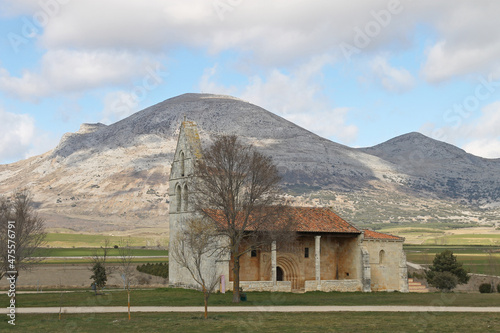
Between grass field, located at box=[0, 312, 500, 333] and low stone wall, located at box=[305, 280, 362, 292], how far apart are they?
18511 mm

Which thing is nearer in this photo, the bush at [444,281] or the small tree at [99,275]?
the small tree at [99,275]

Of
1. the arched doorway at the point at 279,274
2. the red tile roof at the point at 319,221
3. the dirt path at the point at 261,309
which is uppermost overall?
the red tile roof at the point at 319,221

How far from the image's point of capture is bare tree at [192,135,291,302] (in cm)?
4584

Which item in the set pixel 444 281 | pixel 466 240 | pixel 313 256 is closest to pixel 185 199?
pixel 313 256

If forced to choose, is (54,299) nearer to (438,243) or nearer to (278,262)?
(278,262)

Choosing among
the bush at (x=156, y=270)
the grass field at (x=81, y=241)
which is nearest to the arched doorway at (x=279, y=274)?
the bush at (x=156, y=270)

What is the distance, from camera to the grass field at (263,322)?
27500mm

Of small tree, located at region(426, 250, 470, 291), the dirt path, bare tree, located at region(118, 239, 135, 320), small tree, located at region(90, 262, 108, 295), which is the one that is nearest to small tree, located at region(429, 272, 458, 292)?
small tree, located at region(426, 250, 470, 291)

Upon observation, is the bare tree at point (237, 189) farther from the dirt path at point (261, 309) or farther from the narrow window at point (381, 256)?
the narrow window at point (381, 256)

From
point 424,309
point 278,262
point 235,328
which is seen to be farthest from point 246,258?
point 235,328

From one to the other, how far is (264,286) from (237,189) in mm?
9896

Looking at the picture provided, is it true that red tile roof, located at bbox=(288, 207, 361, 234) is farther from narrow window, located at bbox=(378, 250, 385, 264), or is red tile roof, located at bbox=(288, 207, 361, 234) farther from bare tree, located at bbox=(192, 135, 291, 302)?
bare tree, located at bbox=(192, 135, 291, 302)

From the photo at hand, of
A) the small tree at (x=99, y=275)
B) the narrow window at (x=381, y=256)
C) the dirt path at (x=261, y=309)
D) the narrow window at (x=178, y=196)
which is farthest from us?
the narrow window at (x=178, y=196)

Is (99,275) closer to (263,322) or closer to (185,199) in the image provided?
(185,199)
